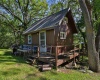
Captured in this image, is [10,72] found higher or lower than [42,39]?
lower

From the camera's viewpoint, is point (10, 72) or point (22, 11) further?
point (22, 11)

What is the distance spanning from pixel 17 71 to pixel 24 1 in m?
21.9

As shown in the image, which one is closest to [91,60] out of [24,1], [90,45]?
[90,45]

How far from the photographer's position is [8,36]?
3597cm

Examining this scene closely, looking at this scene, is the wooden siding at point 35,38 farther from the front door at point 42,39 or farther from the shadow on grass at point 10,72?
the shadow on grass at point 10,72

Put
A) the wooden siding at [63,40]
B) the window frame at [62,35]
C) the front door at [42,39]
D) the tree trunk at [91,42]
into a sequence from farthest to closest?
the front door at [42,39], the window frame at [62,35], the wooden siding at [63,40], the tree trunk at [91,42]

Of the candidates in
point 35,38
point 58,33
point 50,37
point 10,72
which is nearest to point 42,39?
point 50,37

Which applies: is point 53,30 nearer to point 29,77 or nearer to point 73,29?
point 73,29

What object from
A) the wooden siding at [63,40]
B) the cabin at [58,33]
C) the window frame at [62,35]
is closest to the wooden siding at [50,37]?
the cabin at [58,33]

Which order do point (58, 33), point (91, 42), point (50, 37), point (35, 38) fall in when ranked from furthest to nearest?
point (35, 38) < point (50, 37) < point (58, 33) < point (91, 42)

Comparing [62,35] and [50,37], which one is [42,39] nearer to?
[50,37]

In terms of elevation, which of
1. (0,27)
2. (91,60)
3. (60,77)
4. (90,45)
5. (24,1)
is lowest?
(60,77)

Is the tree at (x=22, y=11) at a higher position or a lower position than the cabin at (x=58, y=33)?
higher


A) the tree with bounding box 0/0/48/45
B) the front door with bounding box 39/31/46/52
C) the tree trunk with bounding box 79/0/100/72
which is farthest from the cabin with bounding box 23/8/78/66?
the tree with bounding box 0/0/48/45
